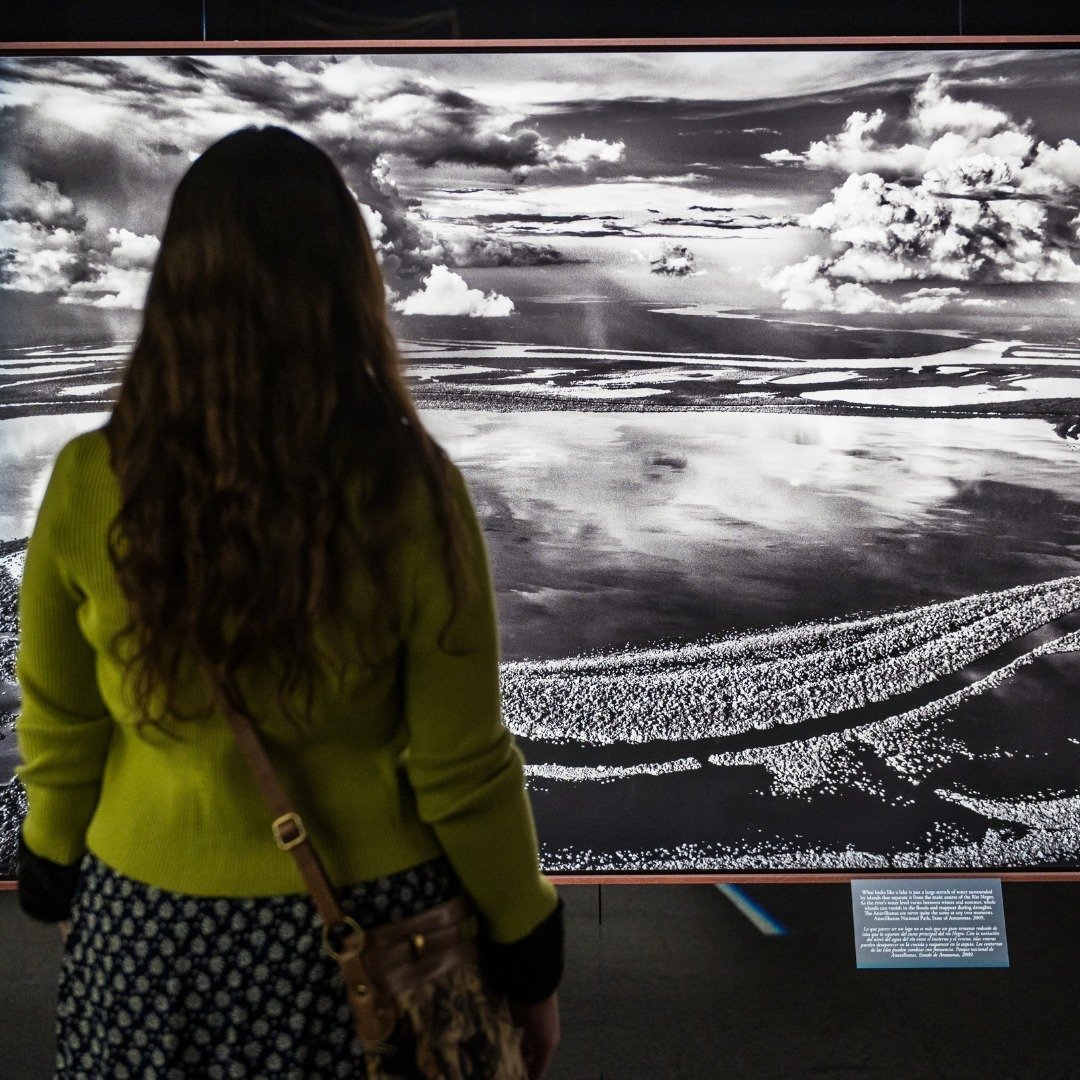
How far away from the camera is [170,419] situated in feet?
3.82

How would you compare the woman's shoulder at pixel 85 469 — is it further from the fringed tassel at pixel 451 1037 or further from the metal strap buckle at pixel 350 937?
the fringed tassel at pixel 451 1037

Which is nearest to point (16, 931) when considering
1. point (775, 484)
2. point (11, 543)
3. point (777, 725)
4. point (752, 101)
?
point (11, 543)

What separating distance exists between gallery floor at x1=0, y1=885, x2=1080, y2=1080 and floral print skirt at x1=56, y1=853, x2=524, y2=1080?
1859 millimetres

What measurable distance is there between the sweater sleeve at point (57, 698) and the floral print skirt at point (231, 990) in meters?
0.10

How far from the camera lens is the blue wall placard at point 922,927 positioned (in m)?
2.96

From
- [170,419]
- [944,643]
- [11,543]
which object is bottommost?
[944,643]

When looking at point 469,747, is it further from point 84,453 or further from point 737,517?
point 737,517

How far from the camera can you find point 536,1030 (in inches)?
52.4

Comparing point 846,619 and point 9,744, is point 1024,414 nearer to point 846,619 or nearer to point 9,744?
point 846,619

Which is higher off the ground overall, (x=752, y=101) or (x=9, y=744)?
(x=752, y=101)

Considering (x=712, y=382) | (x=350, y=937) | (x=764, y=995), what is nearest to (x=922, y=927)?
(x=764, y=995)

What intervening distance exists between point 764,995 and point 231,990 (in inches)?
84.6

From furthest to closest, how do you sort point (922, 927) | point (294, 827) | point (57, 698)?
point (922, 927) → point (57, 698) → point (294, 827)

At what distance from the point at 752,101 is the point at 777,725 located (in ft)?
5.09
